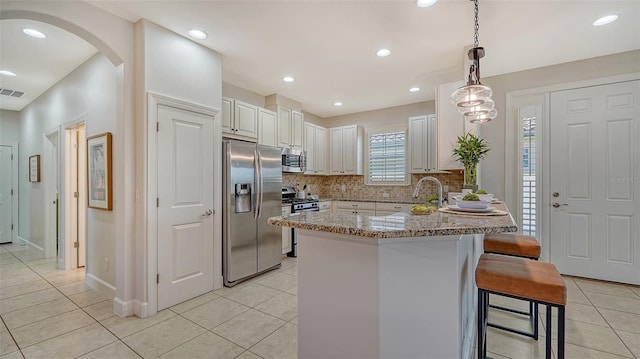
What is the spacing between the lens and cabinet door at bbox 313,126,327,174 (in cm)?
556

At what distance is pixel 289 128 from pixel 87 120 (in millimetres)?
2685

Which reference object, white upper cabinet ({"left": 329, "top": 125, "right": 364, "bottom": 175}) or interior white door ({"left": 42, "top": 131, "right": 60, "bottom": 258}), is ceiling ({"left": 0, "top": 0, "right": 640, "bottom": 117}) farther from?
white upper cabinet ({"left": 329, "top": 125, "right": 364, "bottom": 175})

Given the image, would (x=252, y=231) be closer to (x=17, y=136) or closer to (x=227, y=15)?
(x=227, y=15)

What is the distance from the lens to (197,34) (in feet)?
9.04

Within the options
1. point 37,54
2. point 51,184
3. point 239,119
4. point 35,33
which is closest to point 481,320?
point 239,119

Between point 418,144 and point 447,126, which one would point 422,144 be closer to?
point 418,144

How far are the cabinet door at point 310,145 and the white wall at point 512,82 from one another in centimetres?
286

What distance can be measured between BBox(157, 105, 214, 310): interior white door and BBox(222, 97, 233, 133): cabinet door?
0.48 meters

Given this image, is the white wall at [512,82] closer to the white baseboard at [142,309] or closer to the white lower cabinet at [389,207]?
the white lower cabinet at [389,207]

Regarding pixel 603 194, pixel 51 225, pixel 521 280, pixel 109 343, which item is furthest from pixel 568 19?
pixel 51 225

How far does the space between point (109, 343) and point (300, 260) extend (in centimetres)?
174

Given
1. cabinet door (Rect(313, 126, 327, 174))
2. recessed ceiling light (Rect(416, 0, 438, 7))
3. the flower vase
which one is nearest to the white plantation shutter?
cabinet door (Rect(313, 126, 327, 174))

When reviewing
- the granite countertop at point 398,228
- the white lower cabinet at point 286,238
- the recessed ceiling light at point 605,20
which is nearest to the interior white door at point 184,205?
the white lower cabinet at point 286,238

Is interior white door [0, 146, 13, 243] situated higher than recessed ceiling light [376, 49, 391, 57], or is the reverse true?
recessed ceiling light [376, 49, 391, 57]
